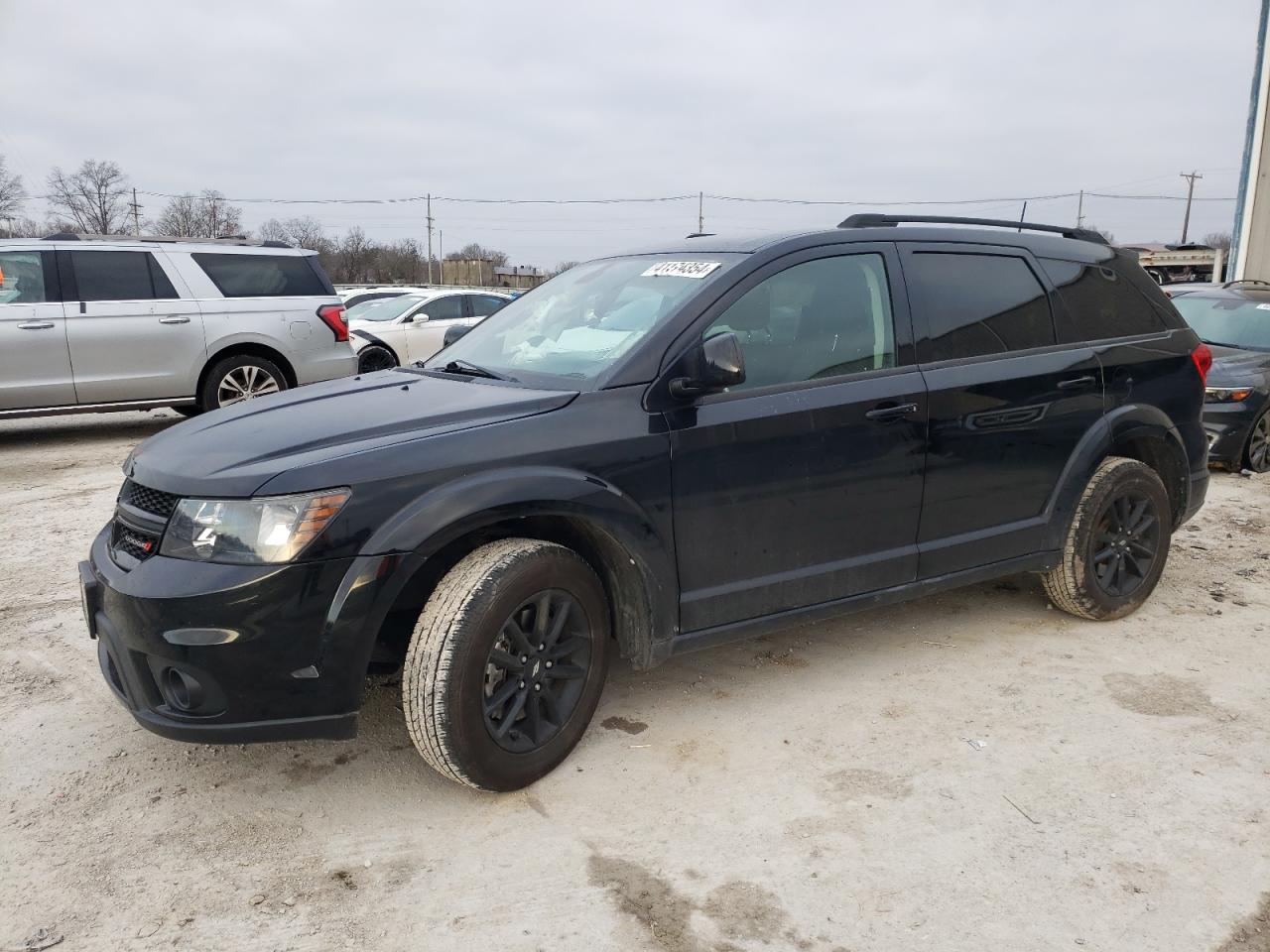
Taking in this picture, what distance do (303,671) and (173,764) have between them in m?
0.92

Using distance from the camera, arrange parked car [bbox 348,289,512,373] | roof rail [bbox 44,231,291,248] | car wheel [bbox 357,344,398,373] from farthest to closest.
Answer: parked car [bbox 348,289,512,373], car wheel [bbox 357,344,398,373], roof rail [bbox 44,231,291,248]

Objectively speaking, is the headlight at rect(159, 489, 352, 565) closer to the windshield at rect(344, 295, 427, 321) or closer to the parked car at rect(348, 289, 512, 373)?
the parked car at rect(348, 289, 512, 373)

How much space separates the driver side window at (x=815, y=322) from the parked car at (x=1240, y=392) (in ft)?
17.5

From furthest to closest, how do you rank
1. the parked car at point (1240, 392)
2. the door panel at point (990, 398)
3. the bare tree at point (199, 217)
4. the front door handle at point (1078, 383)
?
the bare tree at point (199, 217), the parked car at point (1240, 392), the front door handle at point (1078, 383), the door panel at point (990, 398)

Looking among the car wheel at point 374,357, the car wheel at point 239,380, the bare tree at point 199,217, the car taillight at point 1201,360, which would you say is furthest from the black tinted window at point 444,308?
the bare tree at point 199,217

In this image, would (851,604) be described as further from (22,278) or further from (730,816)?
(22,278)

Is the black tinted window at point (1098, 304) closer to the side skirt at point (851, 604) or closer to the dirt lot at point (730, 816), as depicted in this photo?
the side skirt at point (851, 604)

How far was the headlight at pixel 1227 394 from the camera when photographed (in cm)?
810

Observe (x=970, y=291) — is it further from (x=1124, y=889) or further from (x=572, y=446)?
(x=1124, y=889)

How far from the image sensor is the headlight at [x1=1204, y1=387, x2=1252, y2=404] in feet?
26.6

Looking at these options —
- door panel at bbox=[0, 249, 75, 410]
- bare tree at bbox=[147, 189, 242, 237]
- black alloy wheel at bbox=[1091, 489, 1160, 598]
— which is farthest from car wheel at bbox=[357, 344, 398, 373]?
bare tree at bbox=[147, 189, 242, 237]

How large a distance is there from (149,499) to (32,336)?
6.61 meters

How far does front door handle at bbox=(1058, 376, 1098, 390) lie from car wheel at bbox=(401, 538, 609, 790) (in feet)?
7.48

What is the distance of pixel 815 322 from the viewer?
3.56 meters
